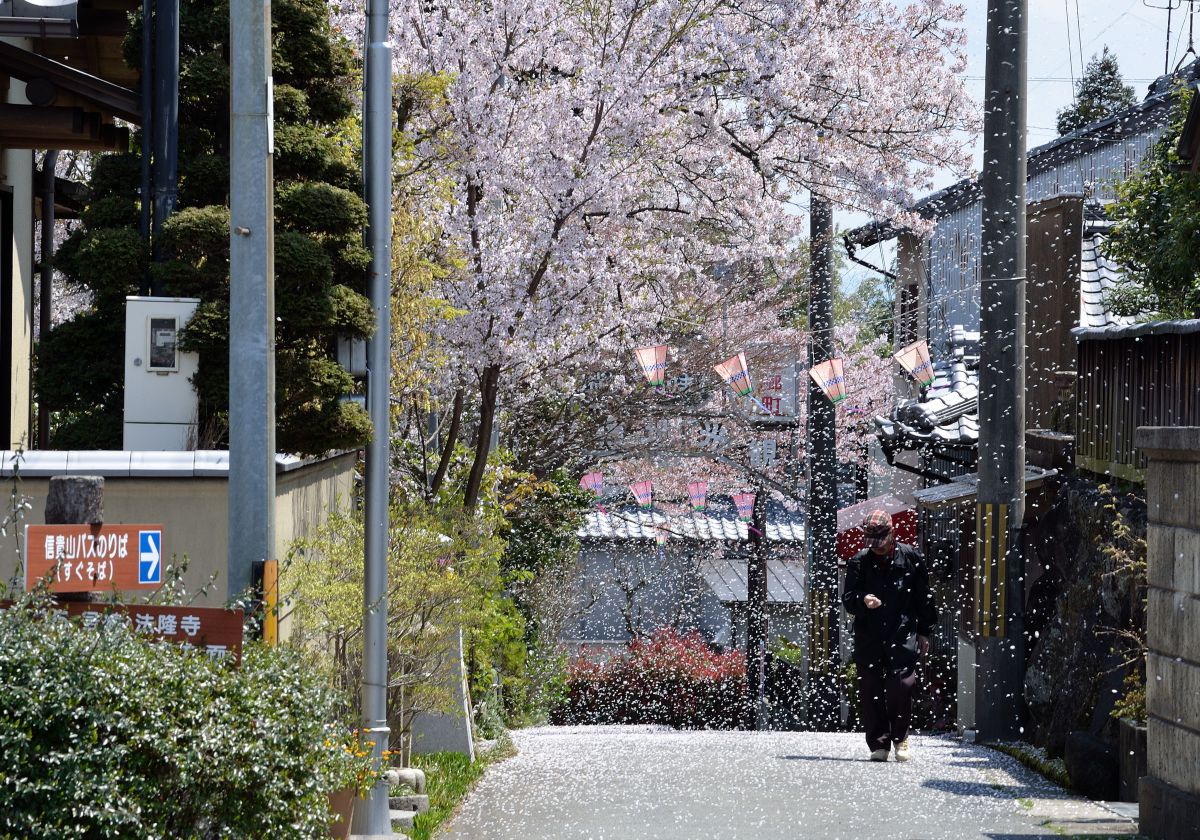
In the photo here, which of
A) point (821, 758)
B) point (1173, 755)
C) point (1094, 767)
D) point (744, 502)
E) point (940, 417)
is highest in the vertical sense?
point (940, 417)

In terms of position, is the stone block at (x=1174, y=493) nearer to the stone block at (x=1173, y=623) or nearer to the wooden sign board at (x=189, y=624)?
the stone block at (x=1173, y=623)

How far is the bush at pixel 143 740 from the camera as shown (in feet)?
16.0

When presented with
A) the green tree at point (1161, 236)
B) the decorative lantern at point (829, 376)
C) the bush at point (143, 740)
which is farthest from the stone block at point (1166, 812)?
the decorative lantern at point (829, 376)

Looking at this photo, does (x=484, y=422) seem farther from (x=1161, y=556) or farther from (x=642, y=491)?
(x=642, y=491)

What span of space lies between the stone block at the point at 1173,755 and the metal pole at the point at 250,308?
4.63 metres

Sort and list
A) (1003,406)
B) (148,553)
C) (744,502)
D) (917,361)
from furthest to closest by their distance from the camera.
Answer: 1. (744,502)
2. (917,361)
3. (1003,406)
4. (148,553)

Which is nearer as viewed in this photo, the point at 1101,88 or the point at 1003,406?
the point at 1003,406

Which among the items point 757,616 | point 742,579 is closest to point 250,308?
point 757,616

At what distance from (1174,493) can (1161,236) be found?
23.5ft

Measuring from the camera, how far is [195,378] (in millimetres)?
8859

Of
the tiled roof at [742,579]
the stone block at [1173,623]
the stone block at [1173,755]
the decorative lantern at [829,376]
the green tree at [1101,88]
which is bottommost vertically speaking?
the tiled roof at [742,579]

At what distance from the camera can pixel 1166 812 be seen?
7445 mm

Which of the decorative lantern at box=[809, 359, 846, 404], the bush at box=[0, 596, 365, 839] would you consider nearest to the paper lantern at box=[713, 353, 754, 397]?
the decorative lantern at box=[809, 359, 846, 404]

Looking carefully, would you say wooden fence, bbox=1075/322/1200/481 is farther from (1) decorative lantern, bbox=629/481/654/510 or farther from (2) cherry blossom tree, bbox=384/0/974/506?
(1) decorative lantern, bbox=629/481/654/510
